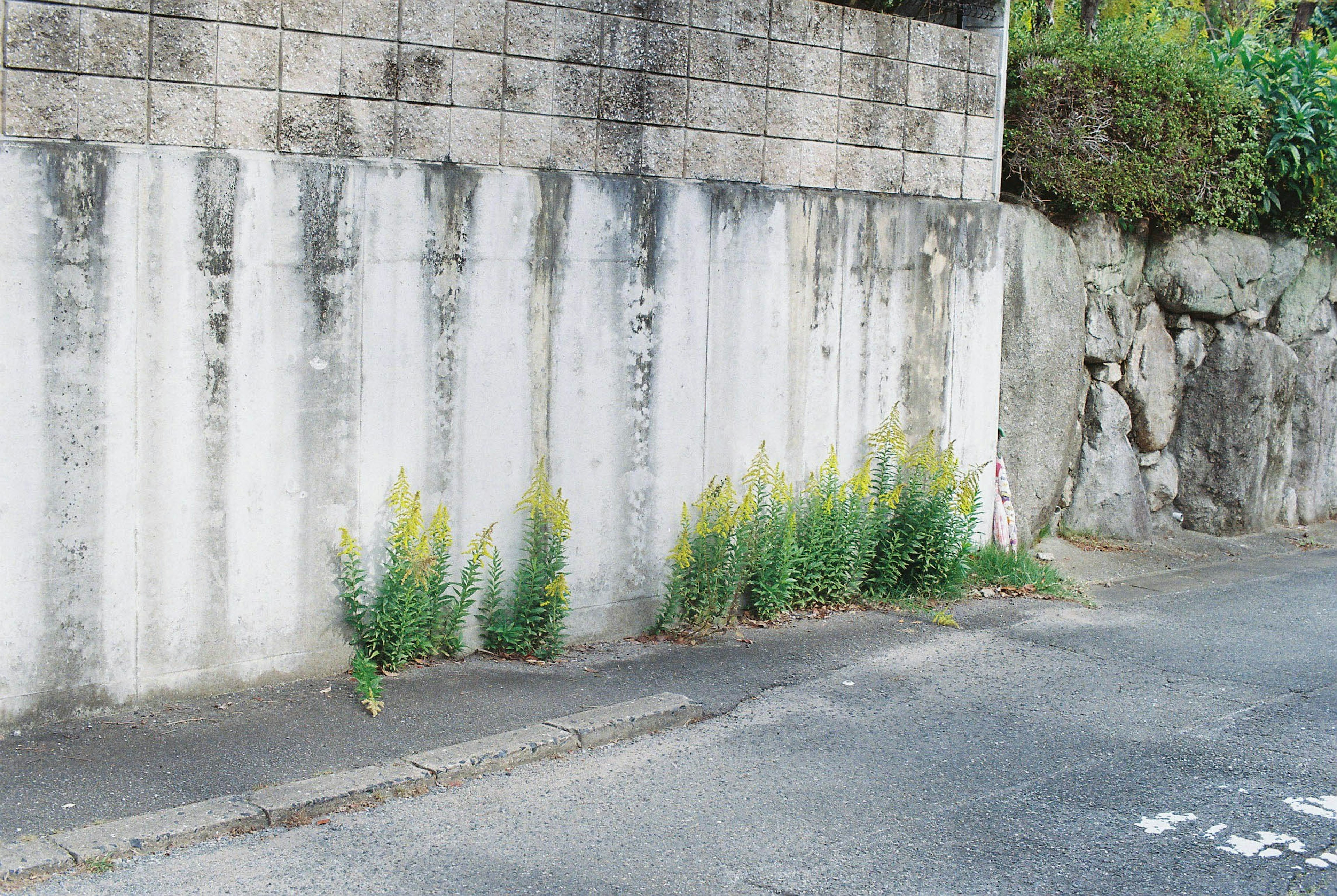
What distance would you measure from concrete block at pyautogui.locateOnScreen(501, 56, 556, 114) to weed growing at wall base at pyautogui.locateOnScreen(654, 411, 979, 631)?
2.29 meters

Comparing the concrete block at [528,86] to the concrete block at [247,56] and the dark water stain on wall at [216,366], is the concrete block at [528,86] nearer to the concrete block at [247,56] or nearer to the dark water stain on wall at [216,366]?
the concrete block at [247,56]

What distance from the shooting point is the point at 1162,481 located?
10734 mm

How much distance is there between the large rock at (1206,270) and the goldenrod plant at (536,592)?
627cm

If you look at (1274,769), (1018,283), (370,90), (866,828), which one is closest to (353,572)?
(370,90)

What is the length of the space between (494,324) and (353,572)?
139 centimetres

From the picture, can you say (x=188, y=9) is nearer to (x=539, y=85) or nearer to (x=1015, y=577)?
(x=539, y=85)

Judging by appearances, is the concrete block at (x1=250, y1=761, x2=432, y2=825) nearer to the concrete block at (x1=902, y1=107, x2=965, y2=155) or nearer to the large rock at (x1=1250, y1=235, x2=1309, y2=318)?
the concrete block at (x1=902, y1=107, x2=965, y2=155)

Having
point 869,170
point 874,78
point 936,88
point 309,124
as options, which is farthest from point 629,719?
point 936,88

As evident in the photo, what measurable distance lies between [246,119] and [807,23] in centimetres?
340

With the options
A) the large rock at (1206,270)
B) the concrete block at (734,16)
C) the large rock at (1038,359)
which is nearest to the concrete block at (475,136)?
the concrete block at (734,16)

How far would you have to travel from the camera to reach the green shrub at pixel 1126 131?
9.43m

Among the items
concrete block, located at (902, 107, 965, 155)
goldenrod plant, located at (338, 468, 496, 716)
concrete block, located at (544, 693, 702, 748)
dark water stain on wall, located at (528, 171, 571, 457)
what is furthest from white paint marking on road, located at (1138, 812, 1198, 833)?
concrete block, located at (902, 107, 965, 155)

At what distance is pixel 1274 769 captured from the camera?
5410 mm

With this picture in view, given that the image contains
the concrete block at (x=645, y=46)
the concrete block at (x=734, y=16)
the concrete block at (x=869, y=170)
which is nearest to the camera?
the concrete block at (x=645, y=46)
